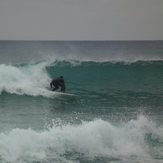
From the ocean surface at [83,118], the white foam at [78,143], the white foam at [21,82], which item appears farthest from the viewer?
the white foam at [21,82]

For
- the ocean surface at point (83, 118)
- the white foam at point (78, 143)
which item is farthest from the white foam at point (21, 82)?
the white foam at point (78, 143)

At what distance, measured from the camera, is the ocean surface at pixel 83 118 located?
708cm

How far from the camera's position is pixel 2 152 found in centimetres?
680

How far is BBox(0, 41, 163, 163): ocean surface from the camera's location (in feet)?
23.2

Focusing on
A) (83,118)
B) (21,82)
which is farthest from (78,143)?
(21,82)

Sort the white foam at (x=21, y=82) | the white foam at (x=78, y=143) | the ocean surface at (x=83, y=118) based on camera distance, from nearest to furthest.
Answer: the white foam at (x=78, y=143), the ocean surface at (x=83, y=118), the white foam at (x=21, y=82)

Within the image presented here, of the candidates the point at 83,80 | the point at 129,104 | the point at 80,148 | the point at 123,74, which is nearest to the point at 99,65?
the point at 123,74

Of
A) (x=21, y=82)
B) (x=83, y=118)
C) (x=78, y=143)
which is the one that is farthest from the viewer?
(x=21, y=82)

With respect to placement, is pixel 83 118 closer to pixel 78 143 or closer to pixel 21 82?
pixel 78 143

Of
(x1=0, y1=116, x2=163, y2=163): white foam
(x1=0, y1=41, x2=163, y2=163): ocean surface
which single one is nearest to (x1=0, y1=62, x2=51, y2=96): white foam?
(x1=0, y1=41, x2=163, y2=163): ocean surface

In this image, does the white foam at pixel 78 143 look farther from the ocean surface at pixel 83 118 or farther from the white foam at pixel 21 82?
the white foam at pixel 21 82

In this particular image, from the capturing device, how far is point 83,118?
986cm

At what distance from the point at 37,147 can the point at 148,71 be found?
15.1 m

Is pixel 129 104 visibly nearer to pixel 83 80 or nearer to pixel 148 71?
pixel 83 80
